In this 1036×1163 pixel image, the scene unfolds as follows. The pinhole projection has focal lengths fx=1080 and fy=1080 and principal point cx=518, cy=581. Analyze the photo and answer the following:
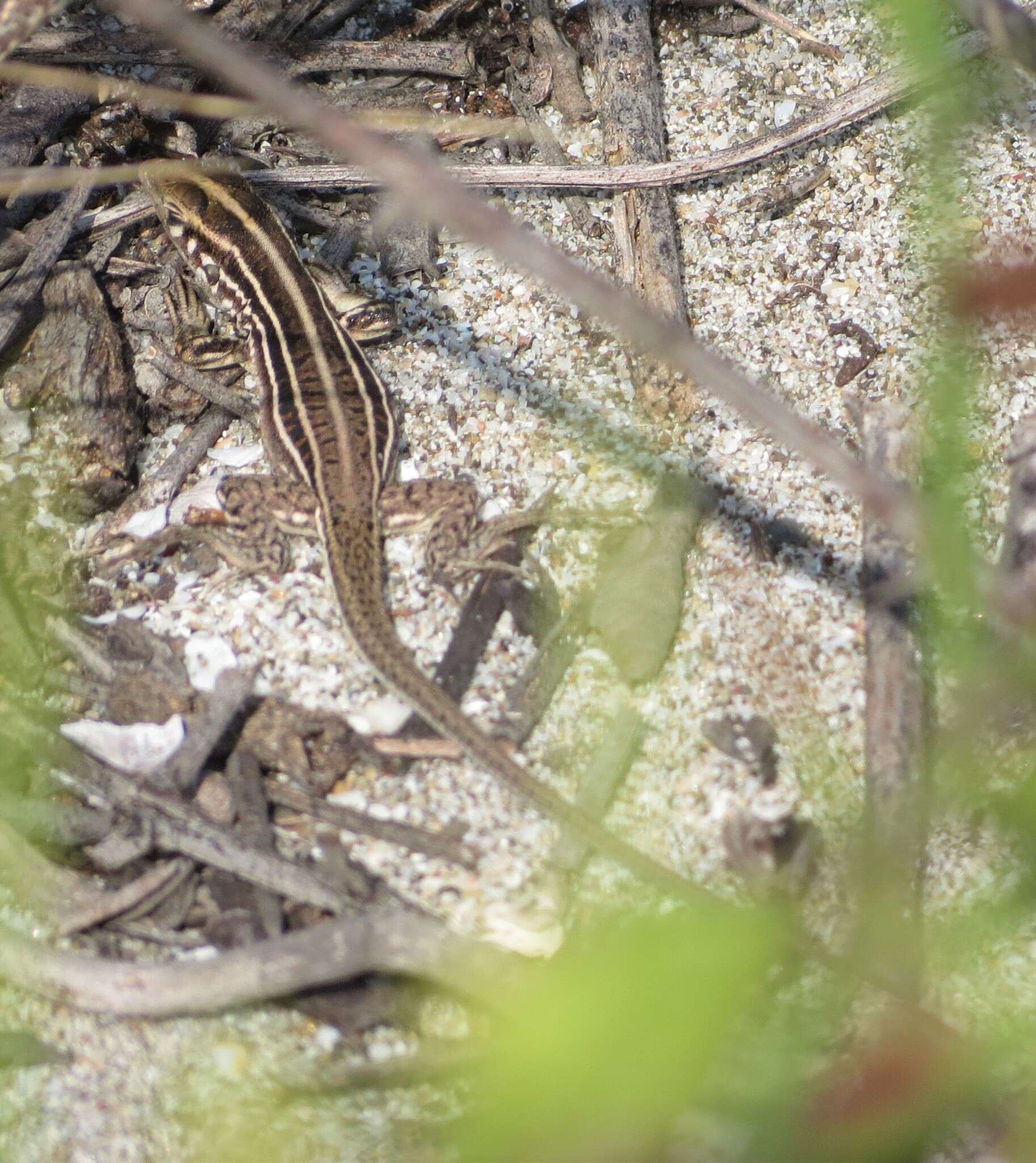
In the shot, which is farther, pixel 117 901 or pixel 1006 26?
pixel 117 901

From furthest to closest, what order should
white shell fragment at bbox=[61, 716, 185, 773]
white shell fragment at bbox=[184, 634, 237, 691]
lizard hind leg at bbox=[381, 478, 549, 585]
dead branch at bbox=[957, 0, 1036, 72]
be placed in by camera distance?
1. lizard hind leg at bbox=[381, 478, 549, 585]
2. white shell fragment at bbox=[184, 634, 237, 691]
3. white shell fragment at bbox=[61, 716, 185, 773]
4. dead branch at bbox=[957, 0, 1036, 72]

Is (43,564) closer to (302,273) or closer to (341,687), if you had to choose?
(341,687)

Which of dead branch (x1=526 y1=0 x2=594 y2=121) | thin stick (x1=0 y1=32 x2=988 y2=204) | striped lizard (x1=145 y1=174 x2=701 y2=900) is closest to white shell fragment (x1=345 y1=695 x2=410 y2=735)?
striped lizard (x1=145 y1=174 x2=701 y2=900)

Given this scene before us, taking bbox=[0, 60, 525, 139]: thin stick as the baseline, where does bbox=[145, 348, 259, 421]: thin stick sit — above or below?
below

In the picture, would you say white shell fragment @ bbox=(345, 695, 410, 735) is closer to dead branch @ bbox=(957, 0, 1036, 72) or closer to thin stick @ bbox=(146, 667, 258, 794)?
thin stick @ bbox=(146, 667, 258, 794)

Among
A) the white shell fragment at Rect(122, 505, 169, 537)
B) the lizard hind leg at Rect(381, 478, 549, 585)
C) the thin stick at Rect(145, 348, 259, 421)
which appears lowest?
the white shell fragment at Rect(122, 505, 169, 537)

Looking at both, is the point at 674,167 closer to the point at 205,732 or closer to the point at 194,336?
the point at 194,336

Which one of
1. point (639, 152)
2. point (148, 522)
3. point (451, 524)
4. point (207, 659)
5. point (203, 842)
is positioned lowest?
point (203, 842)

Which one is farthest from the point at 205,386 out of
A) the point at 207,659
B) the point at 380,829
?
the point at 380,829
